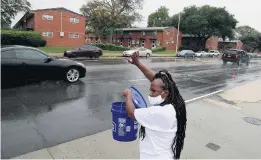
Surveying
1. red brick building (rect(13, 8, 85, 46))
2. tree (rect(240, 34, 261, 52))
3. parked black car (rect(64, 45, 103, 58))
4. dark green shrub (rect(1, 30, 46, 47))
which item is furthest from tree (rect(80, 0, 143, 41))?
tree (rect(240, 34, 261, 52))

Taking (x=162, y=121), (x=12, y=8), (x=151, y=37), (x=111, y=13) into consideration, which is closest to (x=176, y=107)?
(x=162, y=121)

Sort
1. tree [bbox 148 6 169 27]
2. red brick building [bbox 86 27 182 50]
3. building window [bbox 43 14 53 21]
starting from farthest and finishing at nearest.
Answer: tree [bbox 148 6 169 27] < red brick building [bbox 86 27 182 50] < building window [bbox 43 14 53 21]

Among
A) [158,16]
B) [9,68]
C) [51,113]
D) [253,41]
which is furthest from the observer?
[158,16]

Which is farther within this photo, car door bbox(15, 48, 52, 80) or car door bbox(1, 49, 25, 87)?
car door bbox(15, 48, 52, 80)

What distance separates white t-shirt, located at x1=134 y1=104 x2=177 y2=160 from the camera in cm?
211

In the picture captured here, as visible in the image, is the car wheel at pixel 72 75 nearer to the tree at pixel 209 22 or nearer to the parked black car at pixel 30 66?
the parked black car at pixel 30 66

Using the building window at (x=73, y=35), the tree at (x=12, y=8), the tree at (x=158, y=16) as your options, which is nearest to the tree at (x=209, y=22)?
the building window at (x=73, y=35)

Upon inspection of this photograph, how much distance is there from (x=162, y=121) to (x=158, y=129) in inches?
3.5

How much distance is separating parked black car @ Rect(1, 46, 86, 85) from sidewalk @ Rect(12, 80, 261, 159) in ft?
16.9

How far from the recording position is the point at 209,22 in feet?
185

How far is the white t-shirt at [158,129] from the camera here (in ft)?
6.92

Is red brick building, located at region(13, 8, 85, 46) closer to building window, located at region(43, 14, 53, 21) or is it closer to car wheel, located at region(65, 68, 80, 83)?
building window, located at region(43, 14, 53, 21)

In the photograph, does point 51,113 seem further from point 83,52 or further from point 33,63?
point 83,52

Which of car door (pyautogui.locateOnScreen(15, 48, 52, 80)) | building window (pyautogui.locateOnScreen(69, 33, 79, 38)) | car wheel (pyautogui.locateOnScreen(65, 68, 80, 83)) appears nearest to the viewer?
car door (pyautogui.locateOnScreen(15, 48, 52, 80))
